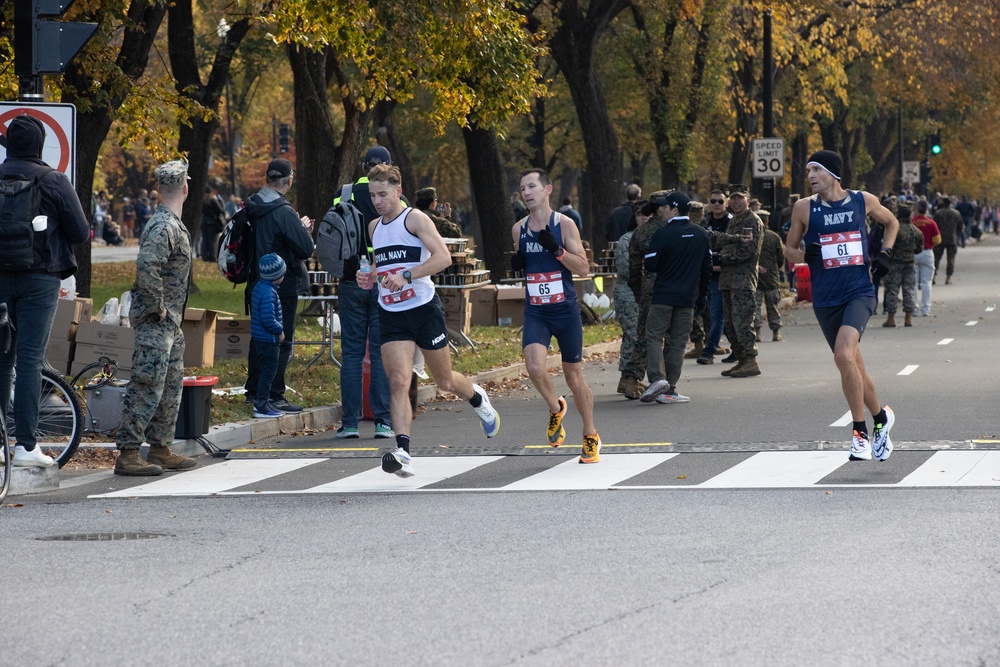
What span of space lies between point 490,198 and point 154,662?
2343 cm

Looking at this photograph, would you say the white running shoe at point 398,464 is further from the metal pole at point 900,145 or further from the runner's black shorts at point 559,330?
the metal pole at point 900,145

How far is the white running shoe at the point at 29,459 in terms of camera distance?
9.86m

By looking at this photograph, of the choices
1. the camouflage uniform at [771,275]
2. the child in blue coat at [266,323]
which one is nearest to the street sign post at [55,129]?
the child in blue coat at [266,323]

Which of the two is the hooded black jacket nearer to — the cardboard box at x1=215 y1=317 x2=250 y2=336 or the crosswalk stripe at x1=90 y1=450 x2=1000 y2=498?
the crosswalk stripe at x1=90 y1=450 x2=1000 y2=498

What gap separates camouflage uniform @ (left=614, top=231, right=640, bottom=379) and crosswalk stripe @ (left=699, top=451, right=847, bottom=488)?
185 inches

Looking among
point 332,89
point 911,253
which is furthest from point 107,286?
point 911,253

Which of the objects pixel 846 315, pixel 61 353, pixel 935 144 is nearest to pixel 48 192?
pixel 846 315

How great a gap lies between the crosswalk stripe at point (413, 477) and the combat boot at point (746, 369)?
635cm

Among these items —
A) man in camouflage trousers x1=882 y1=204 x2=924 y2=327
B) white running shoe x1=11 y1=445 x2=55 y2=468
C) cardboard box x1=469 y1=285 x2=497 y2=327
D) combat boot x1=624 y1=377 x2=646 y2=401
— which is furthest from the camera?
man in camouflage trousers x1=882 y1=204 x2=924 y2=327

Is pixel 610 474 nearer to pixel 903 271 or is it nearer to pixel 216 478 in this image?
A: pixel 216 478

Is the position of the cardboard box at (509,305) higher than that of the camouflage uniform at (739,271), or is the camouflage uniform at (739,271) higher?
the camouflage uniform at (739,271)

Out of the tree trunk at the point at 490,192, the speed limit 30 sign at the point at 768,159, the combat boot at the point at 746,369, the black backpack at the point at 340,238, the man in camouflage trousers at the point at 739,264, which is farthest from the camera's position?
the speed limit 30 sign at the point at 768,159

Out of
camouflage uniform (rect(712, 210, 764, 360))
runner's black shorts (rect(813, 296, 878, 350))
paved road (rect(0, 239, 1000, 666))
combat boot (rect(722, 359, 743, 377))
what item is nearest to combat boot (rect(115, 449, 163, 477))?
paved road (rect(0, 239, 1000, 666))

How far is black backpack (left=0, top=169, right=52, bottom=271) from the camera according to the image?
960 centimetres
